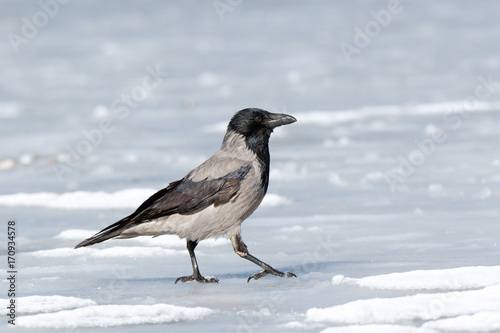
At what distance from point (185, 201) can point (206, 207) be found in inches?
5.1

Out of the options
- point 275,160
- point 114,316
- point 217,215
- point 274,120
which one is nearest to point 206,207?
point 217,215

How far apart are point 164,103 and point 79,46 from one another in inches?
296

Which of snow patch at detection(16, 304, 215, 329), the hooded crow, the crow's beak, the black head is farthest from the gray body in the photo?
snow patch at detection(16, 304, 215, 329)

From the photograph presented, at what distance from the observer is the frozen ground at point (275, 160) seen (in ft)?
15.0

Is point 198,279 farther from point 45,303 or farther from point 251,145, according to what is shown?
point 45,303

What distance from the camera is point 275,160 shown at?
1071 centimetres

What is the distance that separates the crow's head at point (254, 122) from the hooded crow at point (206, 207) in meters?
0.15

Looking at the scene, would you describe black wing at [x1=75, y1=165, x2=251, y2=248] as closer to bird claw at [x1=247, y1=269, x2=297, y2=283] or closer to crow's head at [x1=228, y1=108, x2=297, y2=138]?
crow's head at [x1=228, y1=108, x2=297, y2=138]

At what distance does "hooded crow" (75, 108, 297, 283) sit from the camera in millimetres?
5430

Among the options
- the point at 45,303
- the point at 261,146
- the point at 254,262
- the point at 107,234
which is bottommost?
the point at 45,303

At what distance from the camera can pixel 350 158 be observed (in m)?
10.4

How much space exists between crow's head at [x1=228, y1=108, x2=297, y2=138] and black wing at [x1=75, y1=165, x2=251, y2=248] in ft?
0.95

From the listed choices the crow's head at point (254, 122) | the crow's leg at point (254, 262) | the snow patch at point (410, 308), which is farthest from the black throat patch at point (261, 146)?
the snow patch at point (410, 308)

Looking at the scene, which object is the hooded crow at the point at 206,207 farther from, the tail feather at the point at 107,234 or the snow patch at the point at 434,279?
the snow patch at the point at 434,279
